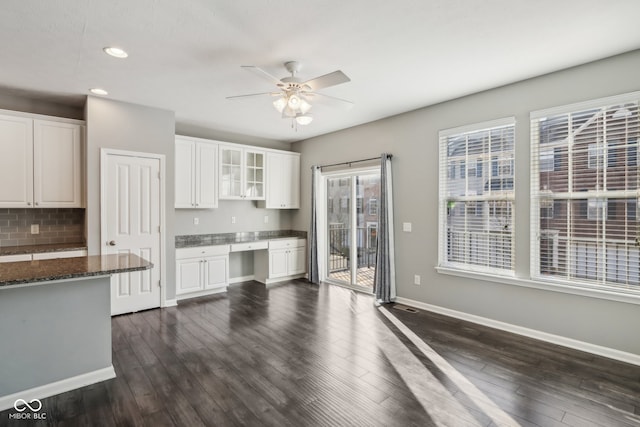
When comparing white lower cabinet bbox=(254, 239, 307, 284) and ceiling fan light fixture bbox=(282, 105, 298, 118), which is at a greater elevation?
ceiling fan light fixture bbox=(282, 105, 298, 118)

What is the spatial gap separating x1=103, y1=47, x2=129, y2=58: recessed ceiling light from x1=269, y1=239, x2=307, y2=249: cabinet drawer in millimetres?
3686

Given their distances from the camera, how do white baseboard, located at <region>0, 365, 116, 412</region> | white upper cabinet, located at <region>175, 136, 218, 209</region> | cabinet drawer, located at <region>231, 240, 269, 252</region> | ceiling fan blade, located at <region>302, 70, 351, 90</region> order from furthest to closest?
cabinet drawer, located at <region>231, 240, 269, 252</region> < white upper cabinet, located at <region>175, 136, 218, 209</region> < ceiling fan blade, located at <region>302, 70, 351, 90</region> < white baseboard, located at <region>0, 365, 116, 412</region>

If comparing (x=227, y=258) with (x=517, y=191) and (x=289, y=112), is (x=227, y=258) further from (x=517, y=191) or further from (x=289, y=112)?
(x=517, y=191)

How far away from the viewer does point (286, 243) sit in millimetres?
6160

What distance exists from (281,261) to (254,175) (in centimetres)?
171

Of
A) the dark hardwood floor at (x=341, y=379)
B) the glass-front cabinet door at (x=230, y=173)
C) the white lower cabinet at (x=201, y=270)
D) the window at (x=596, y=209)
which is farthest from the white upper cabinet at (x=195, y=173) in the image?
the window at (x=596, y=209)

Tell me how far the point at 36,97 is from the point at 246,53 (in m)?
3.13

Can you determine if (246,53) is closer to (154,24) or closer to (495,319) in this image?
(154,24)

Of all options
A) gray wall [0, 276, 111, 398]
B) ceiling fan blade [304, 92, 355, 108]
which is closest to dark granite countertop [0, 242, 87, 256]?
gray wall [0, 276, 111, 398]

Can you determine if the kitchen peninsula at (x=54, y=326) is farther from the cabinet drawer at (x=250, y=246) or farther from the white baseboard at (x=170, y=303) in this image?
the cabinet drawer at (x=250, y=246)

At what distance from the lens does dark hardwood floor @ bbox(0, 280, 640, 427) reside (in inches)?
86.0

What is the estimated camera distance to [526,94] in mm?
3525

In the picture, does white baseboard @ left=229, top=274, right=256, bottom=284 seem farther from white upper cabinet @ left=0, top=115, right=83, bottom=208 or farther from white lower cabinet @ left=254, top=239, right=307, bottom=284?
white upper cabinet @ left=0, top=115, right=83, bottom=208

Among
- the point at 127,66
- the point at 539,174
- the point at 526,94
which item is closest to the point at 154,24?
the point at 127,66
